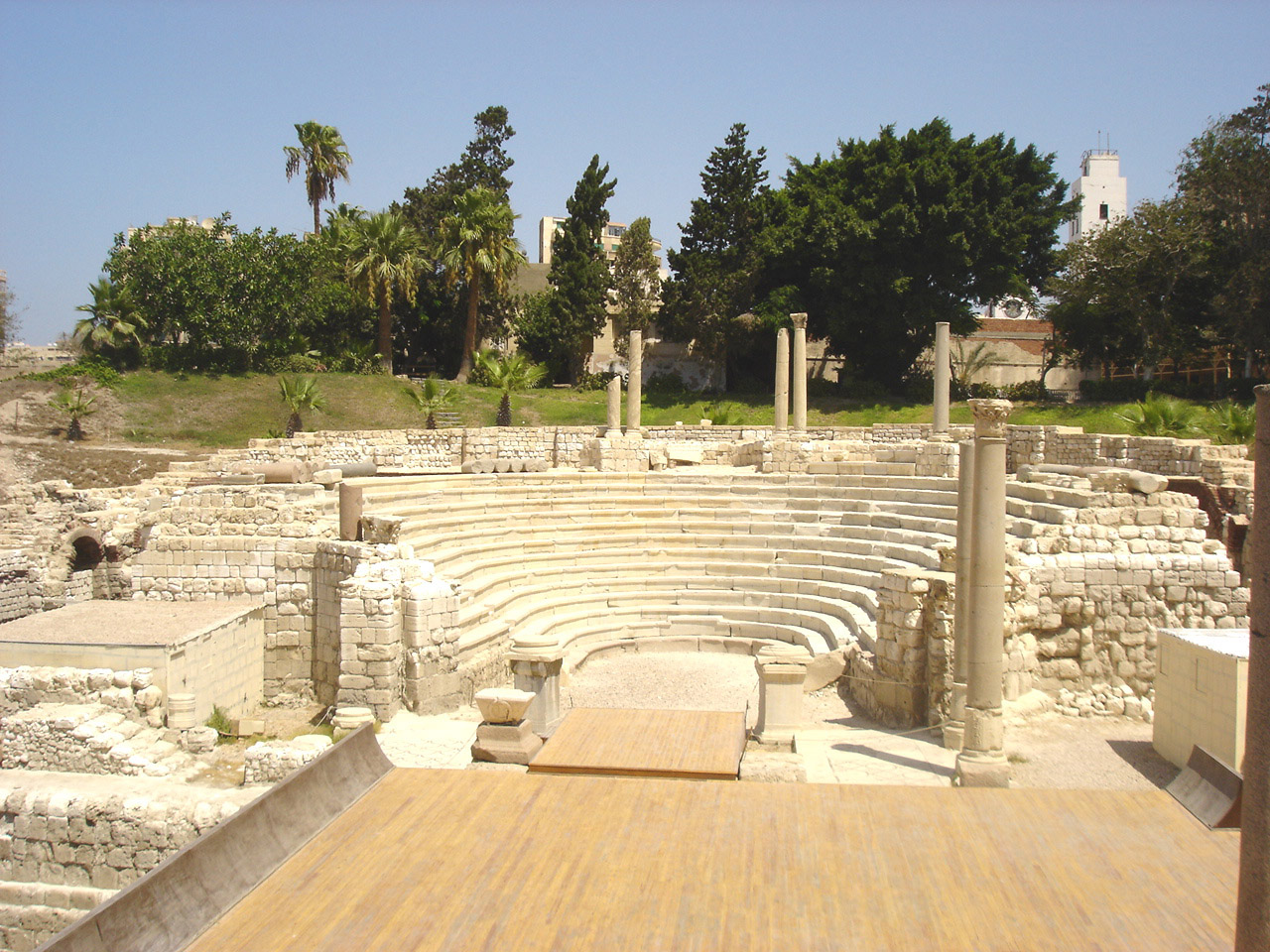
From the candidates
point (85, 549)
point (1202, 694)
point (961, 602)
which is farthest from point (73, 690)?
point (1202, 694)

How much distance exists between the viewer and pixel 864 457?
19484 millimetres

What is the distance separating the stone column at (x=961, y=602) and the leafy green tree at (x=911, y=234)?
25710 millimetres

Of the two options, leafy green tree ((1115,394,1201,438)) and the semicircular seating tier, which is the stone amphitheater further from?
leafy green tree ((1115,394,1201,438))

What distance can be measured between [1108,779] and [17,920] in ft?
34.2

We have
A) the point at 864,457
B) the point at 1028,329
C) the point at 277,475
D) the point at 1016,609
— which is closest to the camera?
the point at 1016,609

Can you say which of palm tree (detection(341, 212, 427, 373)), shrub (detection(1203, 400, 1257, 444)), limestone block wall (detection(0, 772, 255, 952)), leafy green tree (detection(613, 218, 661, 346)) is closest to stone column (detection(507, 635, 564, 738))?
limestone block wall (detection(0, 772, 255, 952))

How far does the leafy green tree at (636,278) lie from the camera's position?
4022cm

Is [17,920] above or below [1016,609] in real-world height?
below

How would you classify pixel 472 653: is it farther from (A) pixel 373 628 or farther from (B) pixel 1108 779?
(B) pixel 1108 779

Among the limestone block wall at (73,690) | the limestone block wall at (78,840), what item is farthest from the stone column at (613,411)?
the limestone block wall at (78,840)

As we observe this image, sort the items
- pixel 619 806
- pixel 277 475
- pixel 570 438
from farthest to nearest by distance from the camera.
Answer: pixel 570 438, pixel 277 475, pixel 619 806

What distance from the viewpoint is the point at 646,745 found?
23.8 ft

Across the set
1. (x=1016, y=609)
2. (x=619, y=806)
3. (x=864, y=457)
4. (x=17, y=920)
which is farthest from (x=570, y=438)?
(x=619, y=806)

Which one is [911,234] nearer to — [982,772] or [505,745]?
[982,772]
